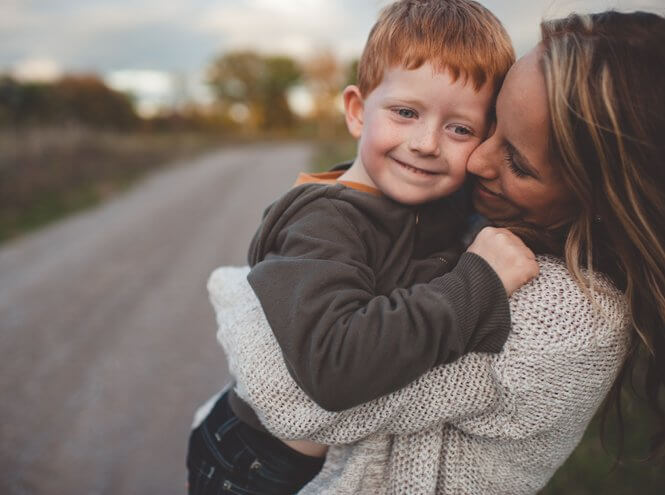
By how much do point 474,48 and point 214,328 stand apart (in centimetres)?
340

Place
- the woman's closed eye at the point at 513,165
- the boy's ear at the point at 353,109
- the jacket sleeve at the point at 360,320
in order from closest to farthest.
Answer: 1. the jacket sleeve at the point at 360,320
2. the woman's closed eye at the point at 513,165
3. the boy's ear at the point at 353,109

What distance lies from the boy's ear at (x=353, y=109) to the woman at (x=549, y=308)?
487 mm

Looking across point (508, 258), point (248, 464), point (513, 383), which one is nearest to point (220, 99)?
point (248, 464)

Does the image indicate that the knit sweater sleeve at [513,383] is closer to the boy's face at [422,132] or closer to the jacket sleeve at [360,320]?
the jacket sleeve at [360,320]

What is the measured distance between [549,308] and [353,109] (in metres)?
0.94

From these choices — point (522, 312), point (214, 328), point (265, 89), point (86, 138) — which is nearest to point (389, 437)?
point (522, 312)

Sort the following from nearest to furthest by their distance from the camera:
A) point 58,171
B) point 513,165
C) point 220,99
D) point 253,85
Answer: point 513,165
point 58,171
point 220,99
point 253,85

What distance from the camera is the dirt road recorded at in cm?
278

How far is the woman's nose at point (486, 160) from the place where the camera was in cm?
143

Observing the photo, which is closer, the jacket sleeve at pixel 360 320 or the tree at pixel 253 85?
the jacket sleeve at pixel 360 320

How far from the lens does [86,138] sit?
14141mm

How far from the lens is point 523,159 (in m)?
1.34

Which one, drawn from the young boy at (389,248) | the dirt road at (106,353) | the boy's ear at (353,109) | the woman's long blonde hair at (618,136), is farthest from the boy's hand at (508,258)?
the dirt road at (106,353)

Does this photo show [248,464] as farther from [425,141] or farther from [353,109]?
[353,109]
